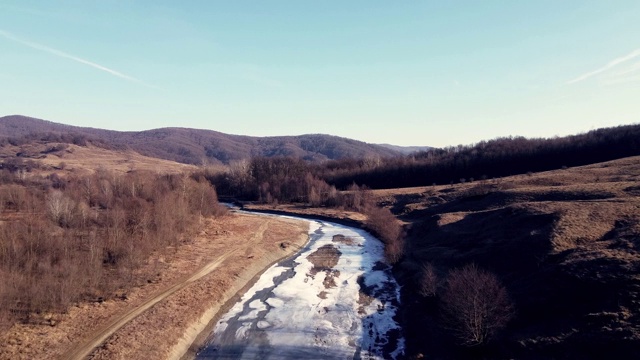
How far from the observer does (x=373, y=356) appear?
84.5 feet

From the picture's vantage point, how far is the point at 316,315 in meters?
32.5

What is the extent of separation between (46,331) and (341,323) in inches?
704

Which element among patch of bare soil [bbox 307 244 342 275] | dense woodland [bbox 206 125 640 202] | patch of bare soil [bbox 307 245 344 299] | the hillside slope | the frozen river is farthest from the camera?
dense woodland [bbox 206 125 640 202]

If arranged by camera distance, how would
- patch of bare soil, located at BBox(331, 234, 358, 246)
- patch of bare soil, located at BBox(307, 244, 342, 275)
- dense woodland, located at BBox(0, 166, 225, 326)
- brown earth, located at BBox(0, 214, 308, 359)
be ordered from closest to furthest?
brown earth, located at BBox(0, 214, 308, 359)
dense woodland, located at BBox(0, 166, 225, 326)
patch of bare soil, located at BBox(307, 244, 342, 275)
patch of bare soil, located at BBox(331, 234, 358, 246)

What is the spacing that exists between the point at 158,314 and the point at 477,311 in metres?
20.1

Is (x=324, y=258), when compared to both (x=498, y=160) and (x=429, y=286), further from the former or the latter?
(x=498, y=160)

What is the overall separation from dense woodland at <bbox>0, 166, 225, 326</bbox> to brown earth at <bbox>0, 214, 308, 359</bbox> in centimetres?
139

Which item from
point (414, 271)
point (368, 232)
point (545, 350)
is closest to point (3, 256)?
point (414, 271)

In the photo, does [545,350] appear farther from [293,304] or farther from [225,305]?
[225,305]

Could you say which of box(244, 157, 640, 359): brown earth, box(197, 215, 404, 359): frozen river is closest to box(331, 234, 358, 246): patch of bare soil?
box(244, 157, 640, 359): brown earth

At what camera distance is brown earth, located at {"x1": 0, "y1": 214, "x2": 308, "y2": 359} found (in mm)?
24109

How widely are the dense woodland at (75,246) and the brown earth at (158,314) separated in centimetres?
139

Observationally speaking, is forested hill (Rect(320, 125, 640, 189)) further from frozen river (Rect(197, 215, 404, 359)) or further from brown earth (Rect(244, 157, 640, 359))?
frozen river (Rect(197, 215, 404, 359))

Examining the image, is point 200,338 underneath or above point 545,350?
underneath
